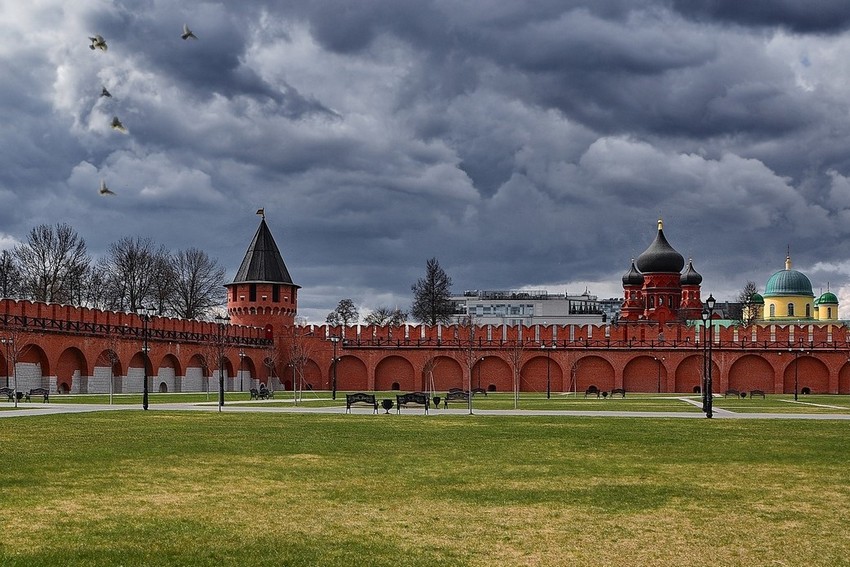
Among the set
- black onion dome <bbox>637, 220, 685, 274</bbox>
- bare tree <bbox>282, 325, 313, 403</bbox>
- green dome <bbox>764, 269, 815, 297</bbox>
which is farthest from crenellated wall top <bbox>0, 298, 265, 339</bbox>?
green dome <bbox>764, 269, 815, 297</bbox>

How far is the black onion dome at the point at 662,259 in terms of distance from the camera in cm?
7425

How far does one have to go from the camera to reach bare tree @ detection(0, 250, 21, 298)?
5894 cm

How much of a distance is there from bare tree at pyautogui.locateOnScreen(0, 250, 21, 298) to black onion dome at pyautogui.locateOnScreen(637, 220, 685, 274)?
153ft

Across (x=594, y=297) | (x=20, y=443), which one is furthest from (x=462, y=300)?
(x=20, y=443)

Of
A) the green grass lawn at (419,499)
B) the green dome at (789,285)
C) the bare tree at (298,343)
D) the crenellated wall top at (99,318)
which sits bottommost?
the green grass lawn at (419,499)

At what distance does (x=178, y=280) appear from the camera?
6731 cm

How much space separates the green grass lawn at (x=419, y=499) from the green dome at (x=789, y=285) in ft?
251

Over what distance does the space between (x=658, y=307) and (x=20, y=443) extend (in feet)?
207

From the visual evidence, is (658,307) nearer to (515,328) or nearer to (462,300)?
(515,328)

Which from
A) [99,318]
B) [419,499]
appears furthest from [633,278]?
[419,499]

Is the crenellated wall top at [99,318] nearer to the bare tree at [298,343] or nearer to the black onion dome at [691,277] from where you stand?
the bare tree at [298,343]

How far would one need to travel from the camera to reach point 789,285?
295 ft

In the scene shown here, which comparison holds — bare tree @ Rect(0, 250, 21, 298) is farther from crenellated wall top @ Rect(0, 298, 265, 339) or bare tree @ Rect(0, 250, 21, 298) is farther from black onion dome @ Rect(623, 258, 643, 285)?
black onion dome @ Rect(623, 258, 643, 285)

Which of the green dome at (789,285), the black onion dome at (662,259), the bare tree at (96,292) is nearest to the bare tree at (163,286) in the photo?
the bare tree at (96,292)
